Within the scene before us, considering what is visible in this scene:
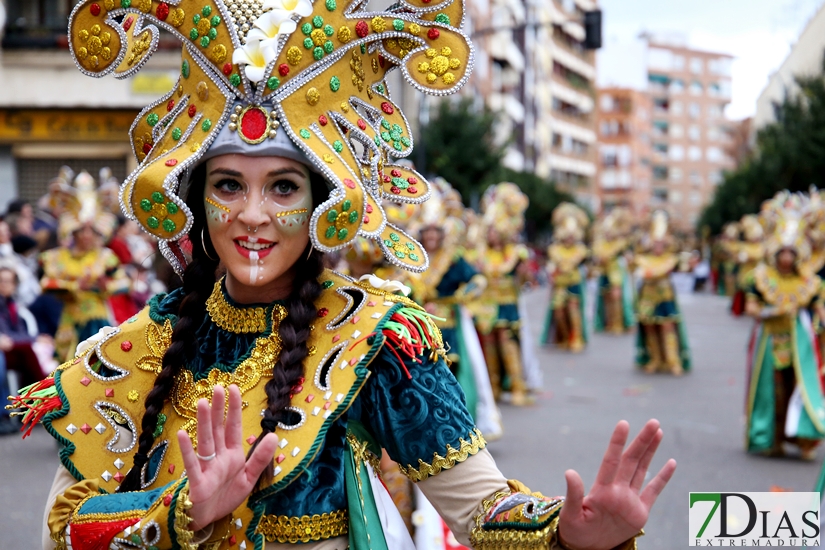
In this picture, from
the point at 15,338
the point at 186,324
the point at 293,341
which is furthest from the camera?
the point at 15,338

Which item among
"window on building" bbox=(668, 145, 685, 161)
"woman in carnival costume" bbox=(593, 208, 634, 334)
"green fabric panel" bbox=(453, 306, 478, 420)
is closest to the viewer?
"green fabric panel" bbox=(453, 306, 478, 420)

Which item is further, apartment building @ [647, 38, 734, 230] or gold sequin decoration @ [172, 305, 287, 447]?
apartment building @ [647, 38, 734, 230]

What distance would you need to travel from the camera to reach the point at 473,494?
2150 millimetres

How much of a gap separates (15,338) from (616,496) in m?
8.23

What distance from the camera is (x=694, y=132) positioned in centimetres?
11556

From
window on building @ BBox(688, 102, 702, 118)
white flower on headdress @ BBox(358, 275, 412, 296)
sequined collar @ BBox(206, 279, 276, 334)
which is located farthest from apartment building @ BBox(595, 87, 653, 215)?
sequined collar @ BBox(206, 279, 276, 334)

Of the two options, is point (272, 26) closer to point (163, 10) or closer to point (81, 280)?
point (163, 10)

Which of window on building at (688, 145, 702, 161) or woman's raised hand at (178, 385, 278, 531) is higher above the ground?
window on building at (688, 145, 702, 161)

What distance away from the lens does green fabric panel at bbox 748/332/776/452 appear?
845 centimetres

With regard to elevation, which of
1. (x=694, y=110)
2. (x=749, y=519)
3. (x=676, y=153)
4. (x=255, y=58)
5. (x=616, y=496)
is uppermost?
(x=694, y=110)

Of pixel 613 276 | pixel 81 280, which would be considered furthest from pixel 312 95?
pixel 613 276

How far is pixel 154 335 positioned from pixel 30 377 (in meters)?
7.41

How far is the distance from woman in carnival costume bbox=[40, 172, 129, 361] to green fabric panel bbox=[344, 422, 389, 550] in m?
7.37

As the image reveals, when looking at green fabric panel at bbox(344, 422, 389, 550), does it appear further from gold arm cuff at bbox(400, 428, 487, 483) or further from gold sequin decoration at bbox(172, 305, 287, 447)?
gold sequin decoration at bbox(172, 305, 287, 447)
